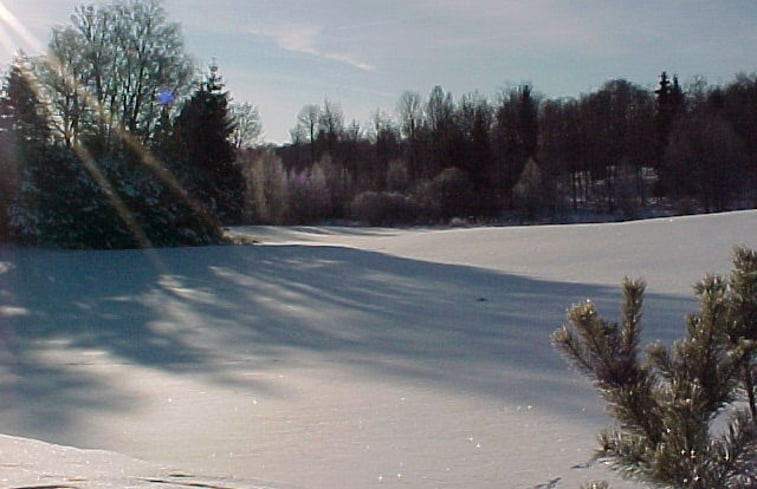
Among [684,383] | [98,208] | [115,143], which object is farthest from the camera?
[115,143]

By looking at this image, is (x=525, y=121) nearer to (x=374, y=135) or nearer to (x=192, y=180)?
(x=374, y=135)

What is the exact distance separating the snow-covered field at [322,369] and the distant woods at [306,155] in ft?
13.8

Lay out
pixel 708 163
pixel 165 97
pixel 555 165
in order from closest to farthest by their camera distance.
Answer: pixel 165 97, pixel 708 163, pixel 555 165

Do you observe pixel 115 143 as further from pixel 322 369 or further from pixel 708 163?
pixel 708 163

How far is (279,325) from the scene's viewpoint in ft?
27.0

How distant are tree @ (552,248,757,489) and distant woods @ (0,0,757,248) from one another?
1709cm

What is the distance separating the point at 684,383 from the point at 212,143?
23.4 m

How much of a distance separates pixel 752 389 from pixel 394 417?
2.97m

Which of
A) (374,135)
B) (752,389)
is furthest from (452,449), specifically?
(374,135)

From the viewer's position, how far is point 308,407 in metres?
4.46

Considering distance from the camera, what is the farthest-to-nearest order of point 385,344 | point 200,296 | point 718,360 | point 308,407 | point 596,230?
point 596,230 → point 200,296 → point 385,344 → point 308,407 → point 718,360

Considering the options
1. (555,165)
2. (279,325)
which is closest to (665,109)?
(555,165)

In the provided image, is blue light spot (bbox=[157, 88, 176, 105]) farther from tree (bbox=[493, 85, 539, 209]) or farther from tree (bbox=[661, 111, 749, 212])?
tree (bbox=[661, 111, 749, 212])

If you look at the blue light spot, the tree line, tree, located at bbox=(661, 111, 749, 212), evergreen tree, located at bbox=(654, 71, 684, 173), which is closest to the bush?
the tree line
